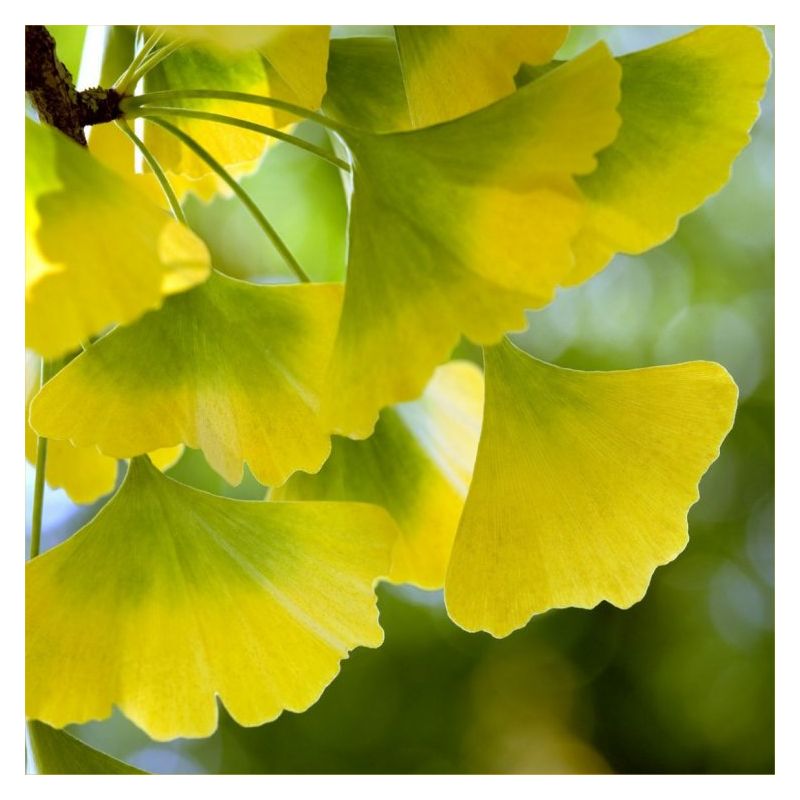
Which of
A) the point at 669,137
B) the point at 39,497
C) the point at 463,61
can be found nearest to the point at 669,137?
the point at 669,137

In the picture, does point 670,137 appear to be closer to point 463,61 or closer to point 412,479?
point 463,61

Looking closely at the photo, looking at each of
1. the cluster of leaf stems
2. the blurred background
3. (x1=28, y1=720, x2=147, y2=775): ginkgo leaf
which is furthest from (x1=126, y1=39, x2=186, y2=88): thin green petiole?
the blurred background

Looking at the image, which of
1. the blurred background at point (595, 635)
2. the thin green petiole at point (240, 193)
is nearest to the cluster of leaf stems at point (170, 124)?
the thin green petiole at point (240, 193)

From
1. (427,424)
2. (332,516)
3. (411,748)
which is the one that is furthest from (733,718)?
(332,516)

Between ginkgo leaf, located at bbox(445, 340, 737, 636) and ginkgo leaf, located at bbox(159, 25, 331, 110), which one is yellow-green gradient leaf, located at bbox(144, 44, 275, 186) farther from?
ginkgo leaf, located at bbox(445, 340, 737, 636)
